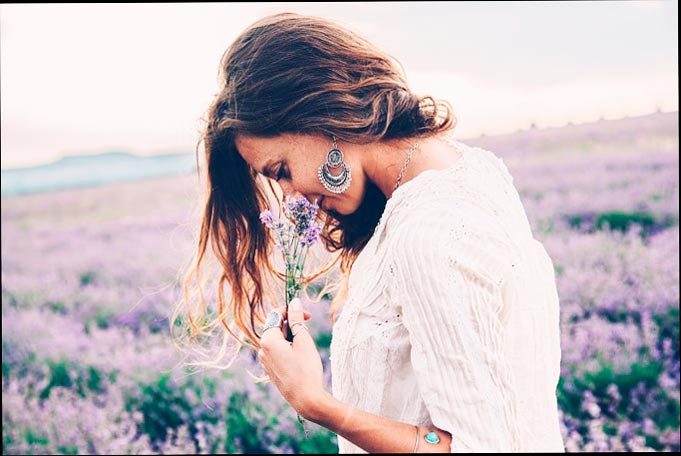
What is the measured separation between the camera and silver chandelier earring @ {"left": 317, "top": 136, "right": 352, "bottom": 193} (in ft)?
4.56

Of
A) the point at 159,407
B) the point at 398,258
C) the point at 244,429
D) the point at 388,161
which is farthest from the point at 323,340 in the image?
the point at 398,258

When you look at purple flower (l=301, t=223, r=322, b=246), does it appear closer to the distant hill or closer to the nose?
the nose

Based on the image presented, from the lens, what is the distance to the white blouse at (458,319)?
103 centimetres

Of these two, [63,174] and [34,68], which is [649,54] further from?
[63,174]

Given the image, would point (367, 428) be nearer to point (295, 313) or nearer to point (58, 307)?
point (295, 313)

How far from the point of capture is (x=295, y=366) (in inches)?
44.9

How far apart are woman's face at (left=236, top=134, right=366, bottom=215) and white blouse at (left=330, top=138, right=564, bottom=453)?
21 centimetres

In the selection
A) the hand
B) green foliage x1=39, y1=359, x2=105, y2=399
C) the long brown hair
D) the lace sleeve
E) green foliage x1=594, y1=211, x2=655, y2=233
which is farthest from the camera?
green foliage x1=594, y1=211, x2=655, y2=233

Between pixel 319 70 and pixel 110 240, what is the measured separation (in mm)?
3407

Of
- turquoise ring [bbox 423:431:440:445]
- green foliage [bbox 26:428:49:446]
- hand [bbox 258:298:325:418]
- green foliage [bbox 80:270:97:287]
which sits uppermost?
hand [bbox 258:298:325:418]

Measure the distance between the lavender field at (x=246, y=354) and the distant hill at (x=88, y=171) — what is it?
0.16 m

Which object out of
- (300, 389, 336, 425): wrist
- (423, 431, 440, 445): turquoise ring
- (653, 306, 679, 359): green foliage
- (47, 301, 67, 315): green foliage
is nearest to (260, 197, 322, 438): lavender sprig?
(300, 389, 336, 425): wrist

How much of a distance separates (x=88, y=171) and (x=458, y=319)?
3670mm

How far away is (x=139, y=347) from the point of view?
3588mm
